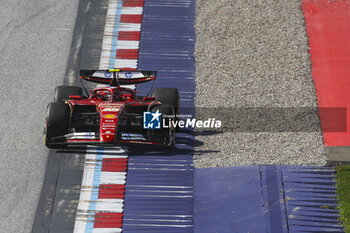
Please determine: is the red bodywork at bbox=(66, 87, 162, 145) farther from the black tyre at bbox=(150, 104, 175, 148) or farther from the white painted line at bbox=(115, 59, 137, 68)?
the white painted line at bbox=(115, 59, 137, 68)

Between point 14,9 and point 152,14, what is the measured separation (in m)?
5.70

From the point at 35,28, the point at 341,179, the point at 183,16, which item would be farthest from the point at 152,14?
the point at 341,179

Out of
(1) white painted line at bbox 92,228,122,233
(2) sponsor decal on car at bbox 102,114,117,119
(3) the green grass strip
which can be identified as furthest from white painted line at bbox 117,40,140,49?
(3) the green grass strip

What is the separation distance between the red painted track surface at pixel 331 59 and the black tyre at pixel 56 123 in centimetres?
782

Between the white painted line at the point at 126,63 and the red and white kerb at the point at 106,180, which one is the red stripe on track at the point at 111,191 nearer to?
the red and white kerb at the point at 106,180

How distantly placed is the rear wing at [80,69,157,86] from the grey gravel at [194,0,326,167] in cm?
258

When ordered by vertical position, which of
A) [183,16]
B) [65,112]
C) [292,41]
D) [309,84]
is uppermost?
[183,16]

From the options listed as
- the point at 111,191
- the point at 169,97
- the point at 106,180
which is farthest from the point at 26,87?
the point at 111,191

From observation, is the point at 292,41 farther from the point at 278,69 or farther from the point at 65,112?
the point at 65,112

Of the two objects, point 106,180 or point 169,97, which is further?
point 169,97

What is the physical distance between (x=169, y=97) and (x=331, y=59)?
6427 millimetres

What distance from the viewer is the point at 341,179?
14422 mm

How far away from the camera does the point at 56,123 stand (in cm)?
1476

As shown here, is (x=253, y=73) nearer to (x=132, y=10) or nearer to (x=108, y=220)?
(x=132, y=10)
